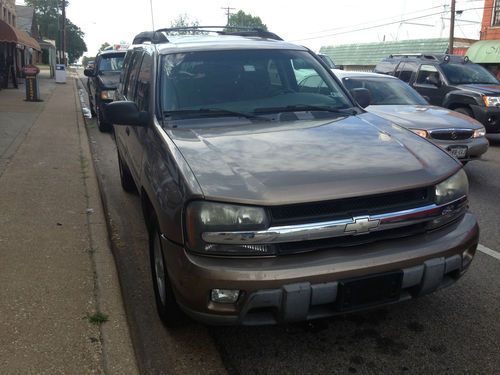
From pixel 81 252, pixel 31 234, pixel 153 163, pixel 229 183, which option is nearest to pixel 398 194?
pixel 229 183

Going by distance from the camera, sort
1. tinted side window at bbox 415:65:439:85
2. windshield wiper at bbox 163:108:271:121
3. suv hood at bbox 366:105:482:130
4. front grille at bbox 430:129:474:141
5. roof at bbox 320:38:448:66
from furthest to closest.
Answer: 1. roof at bbox 320:38:448:66
2. tinted side window at bbox 415:65:439:85
3. suv hood at bbox 366:105:482:130
4. front grille at bbox 430:129:474:141
5. windshield wiper at bbox 163:108:271:121

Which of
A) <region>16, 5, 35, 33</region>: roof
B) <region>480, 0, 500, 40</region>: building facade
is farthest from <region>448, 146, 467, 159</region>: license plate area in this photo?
<region>16, 5, 35, 33</region>: roof

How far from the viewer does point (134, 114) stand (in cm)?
374

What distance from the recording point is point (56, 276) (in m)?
3.84

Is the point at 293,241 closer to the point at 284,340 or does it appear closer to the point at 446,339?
the point at 284,340

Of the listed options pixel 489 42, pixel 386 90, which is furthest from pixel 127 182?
pixel 489 42

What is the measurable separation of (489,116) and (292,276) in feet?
30.9

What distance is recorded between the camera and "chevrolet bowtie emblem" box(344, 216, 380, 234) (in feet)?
8.50

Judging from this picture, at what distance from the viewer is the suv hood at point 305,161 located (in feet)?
8.40

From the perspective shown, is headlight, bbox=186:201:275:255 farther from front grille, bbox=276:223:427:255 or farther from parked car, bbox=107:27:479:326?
front grille, bbox=276:223:427:255

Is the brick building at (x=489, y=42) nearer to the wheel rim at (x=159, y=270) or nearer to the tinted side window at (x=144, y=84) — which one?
the tinted side window at (x=144, y=84)

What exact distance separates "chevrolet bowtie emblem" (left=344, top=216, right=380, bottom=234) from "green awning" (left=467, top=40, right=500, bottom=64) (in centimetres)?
2530

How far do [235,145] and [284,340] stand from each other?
127cm

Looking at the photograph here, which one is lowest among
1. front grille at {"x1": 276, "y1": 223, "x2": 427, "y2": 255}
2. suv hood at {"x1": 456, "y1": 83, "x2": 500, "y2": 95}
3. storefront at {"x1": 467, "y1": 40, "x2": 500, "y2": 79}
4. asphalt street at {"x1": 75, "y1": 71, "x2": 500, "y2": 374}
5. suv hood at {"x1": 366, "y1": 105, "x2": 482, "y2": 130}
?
A: asphalt street at {"x1": 75, "y1": 71, "x2": 500, "y2": 374}
